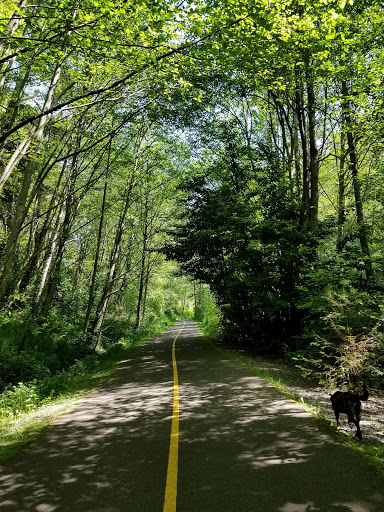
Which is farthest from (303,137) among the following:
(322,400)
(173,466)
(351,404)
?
(173,466)

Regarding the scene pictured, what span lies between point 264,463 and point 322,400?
10.8ft

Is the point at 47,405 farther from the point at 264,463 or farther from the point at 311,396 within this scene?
the point at 311,396

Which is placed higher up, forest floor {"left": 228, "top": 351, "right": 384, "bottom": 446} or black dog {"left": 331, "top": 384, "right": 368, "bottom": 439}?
black dog {"left": 331, "top": 384, "right": 368, "bottom": 439}

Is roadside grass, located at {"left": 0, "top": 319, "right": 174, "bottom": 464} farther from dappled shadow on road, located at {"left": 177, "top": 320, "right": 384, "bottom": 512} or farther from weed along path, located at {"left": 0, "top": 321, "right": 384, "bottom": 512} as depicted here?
dappled shadow on road, located at {"left": 177, "top": 320, "right": 384, "bottom": 512}

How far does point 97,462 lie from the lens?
4.16 meters

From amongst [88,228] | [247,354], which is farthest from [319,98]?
[88,228]

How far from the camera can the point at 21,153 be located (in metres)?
6.27

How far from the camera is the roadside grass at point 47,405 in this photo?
504 cm

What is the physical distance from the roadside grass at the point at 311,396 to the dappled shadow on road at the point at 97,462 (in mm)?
2667

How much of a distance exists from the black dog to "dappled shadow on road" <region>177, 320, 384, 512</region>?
430 millimetres

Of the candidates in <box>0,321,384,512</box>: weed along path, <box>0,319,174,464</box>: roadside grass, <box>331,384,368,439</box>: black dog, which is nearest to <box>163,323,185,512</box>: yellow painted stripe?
<box>0,321,384,512</box>: weed along path

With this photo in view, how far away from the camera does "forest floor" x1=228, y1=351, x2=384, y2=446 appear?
196 inches

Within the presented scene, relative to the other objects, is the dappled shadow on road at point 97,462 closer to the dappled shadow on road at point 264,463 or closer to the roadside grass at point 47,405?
the roadside grass at point 47,405

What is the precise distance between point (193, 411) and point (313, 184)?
1078cm
